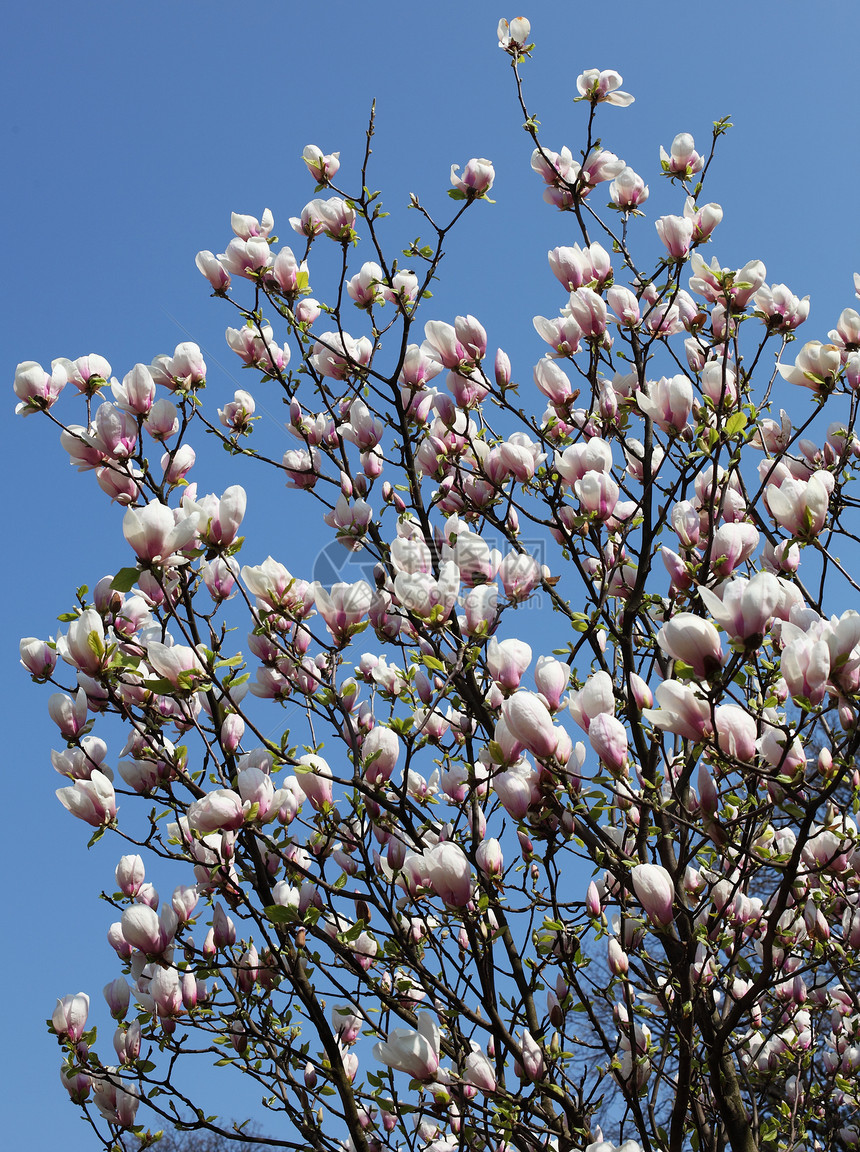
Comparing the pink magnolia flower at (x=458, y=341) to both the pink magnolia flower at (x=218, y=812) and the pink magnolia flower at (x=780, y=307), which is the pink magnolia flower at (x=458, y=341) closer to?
the pink magnolia flower at (x=780, y=307)

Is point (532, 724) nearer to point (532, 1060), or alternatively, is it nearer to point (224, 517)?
point (224, 517)

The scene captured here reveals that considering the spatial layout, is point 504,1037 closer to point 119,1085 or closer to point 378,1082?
point 378,1082

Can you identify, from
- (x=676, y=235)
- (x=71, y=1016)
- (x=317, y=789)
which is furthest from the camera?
(x=676, y=235)

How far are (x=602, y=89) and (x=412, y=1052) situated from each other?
2902 millimetres

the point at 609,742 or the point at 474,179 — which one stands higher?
the point at 474,179

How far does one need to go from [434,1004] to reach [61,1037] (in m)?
1.05

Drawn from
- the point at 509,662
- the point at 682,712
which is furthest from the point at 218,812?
the point at 682,712

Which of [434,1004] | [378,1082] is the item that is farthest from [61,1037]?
[434,1004]

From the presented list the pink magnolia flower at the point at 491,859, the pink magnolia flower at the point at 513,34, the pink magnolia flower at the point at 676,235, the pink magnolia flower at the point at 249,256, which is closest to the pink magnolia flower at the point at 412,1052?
the pink magnolia flower at the point at 491,859

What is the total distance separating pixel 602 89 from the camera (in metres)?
3.02

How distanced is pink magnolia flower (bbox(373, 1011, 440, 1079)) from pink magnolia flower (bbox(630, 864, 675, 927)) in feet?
1.65

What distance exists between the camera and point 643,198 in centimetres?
313

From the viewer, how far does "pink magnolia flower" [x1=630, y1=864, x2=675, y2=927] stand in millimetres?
1723

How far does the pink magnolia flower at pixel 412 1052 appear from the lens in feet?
5.76
